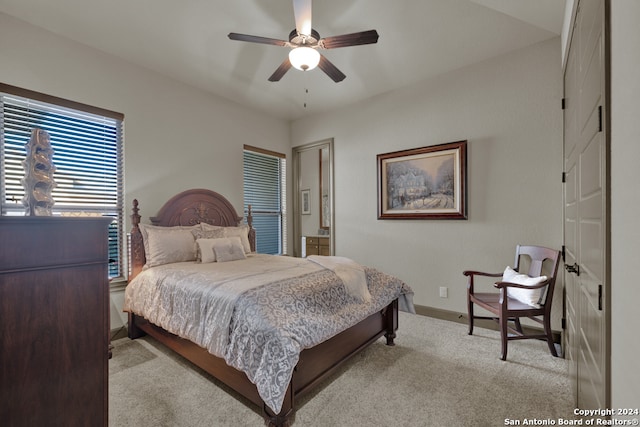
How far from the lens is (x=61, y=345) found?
112 cm

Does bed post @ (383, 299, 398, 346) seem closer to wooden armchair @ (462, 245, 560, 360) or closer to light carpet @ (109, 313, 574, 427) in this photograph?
light carpet @ (109, 313, 574, 427)

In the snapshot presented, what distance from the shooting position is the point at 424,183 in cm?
366

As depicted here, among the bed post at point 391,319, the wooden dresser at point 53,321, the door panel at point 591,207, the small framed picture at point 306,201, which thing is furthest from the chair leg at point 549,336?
the small framed picture at point 306,201

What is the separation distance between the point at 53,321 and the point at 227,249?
2084mm

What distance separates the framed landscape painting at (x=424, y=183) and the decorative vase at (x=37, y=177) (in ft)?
11.2

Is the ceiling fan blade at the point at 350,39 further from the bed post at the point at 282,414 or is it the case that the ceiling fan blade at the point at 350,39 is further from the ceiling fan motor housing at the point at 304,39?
the bed post at the point at 282,414

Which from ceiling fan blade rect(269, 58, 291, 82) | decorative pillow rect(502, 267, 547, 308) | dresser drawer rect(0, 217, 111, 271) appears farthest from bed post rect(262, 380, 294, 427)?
ceiling fan blade rect(269, 58, 291, 82)

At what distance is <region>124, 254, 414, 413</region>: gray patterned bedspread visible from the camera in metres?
1.62

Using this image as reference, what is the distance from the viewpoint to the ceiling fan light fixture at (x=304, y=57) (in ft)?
7.36

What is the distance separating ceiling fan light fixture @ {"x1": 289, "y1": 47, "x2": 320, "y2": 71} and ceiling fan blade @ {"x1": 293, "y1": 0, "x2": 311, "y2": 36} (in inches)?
4.4

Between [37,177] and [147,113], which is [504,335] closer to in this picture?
[37,177]

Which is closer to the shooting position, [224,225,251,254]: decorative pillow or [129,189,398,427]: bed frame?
[129,189,398,427]: bed frame
